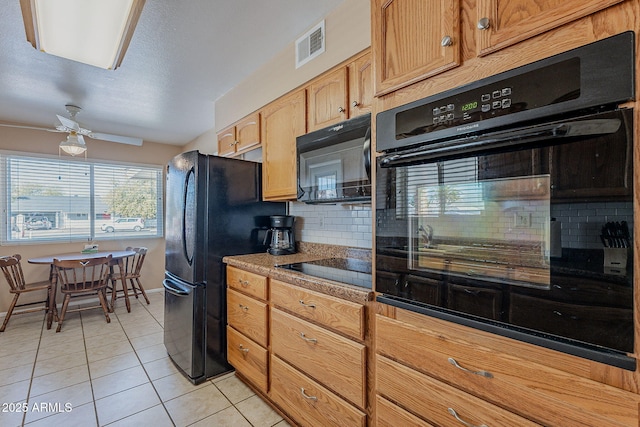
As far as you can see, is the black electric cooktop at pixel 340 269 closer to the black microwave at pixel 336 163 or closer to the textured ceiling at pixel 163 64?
the black microwave at pixel 336 163

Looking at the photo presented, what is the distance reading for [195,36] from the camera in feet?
6.60

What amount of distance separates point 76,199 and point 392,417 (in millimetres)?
4874

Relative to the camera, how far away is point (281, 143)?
2172 millimetres

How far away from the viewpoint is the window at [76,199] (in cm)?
375

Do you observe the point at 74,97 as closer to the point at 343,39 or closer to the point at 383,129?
the point at 343,39

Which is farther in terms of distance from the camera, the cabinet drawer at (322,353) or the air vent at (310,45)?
the air vent at (310,45)

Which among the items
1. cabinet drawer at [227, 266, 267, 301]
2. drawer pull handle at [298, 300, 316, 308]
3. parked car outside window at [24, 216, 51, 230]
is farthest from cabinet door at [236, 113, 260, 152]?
parked car outside window at [24, 216, 51, 230]

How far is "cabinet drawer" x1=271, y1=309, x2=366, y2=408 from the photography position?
4.16 feet

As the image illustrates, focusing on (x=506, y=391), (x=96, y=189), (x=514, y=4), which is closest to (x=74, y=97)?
(x=96, y=189)

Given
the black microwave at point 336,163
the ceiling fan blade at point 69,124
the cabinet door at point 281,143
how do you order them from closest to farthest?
the black microwave at point 336,163
the cabinet door at point 281,143
the ceiling fan blade at point 69,124

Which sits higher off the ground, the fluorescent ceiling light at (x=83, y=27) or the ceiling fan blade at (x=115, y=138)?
the fluorescent ceiling light at (x=83, y=27)

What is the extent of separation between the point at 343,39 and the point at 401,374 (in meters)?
1.73

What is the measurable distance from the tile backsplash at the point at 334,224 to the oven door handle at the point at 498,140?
0.95 meters

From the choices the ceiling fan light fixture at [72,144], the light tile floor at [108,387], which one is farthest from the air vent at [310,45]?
the ceiling fan light fixture at [72,144]
